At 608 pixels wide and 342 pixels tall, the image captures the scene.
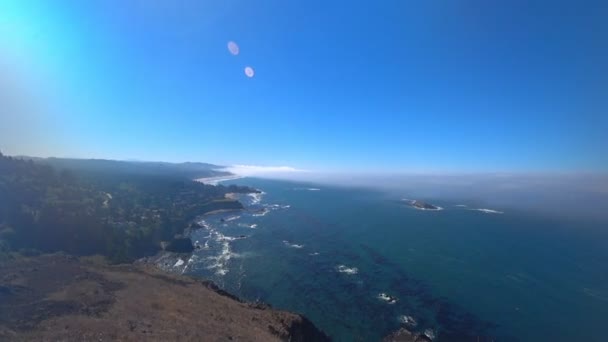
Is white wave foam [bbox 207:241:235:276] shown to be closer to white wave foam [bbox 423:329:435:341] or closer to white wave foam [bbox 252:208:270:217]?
white wave foam [bbox 423:329:435:341]

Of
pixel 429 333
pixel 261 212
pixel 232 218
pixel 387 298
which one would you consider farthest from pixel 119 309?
pixel 261 212

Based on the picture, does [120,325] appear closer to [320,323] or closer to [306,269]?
[320,323]

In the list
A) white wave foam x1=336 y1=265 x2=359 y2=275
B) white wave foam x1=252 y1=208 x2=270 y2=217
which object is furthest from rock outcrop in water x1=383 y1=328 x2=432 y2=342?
white wave foam x1=252 y1=208 x2=270 y2=217

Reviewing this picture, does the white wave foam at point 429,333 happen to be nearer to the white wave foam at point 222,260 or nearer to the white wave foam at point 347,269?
the white wave foam at point 347,269

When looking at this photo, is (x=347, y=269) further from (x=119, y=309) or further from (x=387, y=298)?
(x=119, y=309)

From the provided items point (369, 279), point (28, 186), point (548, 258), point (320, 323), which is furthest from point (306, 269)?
point (28, 186)

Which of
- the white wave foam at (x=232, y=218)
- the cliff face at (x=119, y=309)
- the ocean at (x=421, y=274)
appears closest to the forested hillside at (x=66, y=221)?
the ocean at (x=421, y=274)
